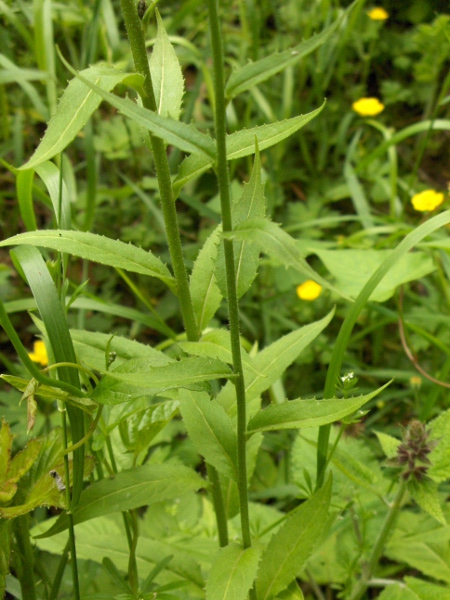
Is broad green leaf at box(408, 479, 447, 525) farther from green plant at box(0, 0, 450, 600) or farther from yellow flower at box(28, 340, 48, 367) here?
yellow flower at box(28, 340, 48, 367)

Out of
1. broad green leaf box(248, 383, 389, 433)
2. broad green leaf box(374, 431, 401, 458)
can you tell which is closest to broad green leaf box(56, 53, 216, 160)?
broad green leaf box(248, 383, 389, 433)

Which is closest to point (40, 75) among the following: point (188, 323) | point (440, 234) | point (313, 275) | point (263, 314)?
point (263, 314)

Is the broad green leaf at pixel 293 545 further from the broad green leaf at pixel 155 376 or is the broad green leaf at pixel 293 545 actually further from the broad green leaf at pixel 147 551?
the broad green leaf at pixel 155 376

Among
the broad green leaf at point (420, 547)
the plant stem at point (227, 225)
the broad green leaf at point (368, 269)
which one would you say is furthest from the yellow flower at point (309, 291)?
the plant stem at point (227, 225)

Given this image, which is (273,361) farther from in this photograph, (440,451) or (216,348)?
(440,451)

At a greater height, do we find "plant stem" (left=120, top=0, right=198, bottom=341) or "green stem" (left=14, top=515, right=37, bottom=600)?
"plant stem" (left=120, top=0, right=198, bottom=341)

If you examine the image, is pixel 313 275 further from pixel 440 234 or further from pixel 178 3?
pixel 178 3
